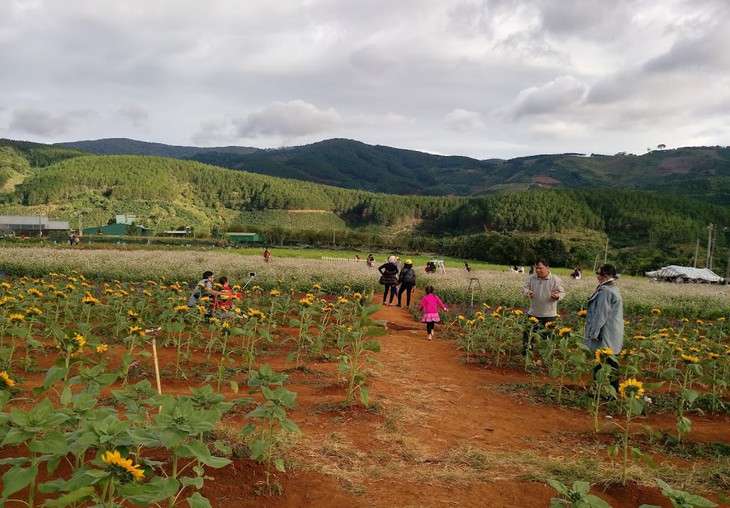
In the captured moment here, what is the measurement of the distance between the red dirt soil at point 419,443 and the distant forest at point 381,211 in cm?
6075

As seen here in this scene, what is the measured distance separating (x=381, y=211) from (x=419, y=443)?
14839 centimetres

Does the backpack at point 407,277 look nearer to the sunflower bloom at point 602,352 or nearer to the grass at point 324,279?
the grass at point 324,279

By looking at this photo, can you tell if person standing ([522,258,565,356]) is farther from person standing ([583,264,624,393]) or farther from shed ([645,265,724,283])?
shed ([645,265,724,283])

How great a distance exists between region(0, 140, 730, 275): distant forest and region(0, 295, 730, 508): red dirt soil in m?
60.8

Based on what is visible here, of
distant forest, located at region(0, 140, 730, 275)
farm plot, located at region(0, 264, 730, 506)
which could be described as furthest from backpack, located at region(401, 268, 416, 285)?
distant forest, located at region(0, 140, 730, 275)

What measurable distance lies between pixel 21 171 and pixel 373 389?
214m

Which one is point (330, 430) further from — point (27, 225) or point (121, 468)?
point (27, 225)

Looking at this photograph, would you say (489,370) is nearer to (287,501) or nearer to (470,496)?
(470,496)

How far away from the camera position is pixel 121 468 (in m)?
2.15

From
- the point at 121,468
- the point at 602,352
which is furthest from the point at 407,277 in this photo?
the point at 121,468

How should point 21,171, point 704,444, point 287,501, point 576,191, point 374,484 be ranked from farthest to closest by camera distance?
point 21,171 → point 576,191 → point 704,444 → point 374,484 → point 287,501

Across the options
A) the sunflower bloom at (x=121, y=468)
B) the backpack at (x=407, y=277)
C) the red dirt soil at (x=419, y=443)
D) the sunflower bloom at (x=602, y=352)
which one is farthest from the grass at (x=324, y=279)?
the sunflower bloom at (x=121, y=468)

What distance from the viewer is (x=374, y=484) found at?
3.81 meters

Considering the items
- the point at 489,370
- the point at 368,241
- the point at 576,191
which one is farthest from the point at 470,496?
the point at 576,191
